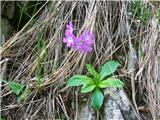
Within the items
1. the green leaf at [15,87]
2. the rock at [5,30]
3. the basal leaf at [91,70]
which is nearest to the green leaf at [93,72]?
the basal leaf at [91,70]

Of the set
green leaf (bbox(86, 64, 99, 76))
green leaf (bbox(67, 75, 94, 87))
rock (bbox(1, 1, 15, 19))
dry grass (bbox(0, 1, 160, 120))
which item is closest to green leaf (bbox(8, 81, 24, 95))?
dry grass (bbox(0, 1, 160, 120))

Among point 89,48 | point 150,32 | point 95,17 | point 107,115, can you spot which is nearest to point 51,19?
point 95,17

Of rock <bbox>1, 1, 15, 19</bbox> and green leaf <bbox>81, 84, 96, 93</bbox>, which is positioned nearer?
green leaf <bbox>81, 84, 96, 93</bbox>

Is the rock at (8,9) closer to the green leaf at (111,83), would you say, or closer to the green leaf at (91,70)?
the green leaf at (91,70)

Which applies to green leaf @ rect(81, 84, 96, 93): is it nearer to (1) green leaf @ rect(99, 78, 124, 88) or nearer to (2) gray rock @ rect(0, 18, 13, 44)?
(1) green leaf @ rect(99, 78, 124, 88)

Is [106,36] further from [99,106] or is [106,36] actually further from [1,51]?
[1,51]

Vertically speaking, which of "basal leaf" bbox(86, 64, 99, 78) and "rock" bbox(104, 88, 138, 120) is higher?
"basal leaf" bbox(86, 64, 99, 78)
